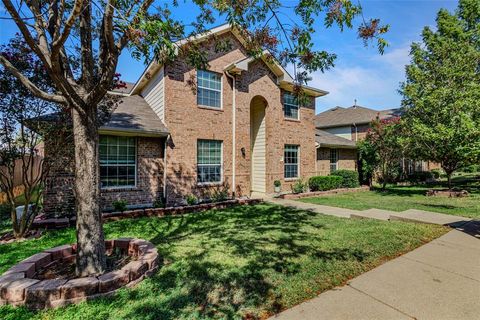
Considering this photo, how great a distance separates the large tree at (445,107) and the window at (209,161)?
10375mm

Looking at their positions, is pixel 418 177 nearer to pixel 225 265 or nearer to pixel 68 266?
pixel 225 265

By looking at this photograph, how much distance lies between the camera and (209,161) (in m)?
12.8

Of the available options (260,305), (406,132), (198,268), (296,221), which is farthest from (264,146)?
(260,305)

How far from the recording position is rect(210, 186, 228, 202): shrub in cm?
1228

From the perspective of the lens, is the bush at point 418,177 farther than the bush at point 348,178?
Yes

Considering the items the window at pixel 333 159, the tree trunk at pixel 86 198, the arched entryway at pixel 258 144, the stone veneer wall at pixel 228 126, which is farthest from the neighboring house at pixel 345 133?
the tree trunk at pixel 86 198

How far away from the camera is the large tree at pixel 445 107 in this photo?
39.8 feet

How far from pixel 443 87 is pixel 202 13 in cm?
1376

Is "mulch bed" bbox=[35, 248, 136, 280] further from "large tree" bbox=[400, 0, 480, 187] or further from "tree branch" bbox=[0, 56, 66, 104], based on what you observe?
"large tree" bbox=[400, 0, 480, 187]

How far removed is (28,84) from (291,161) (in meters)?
14.0

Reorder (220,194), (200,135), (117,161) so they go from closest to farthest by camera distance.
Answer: (117,161) → (200,135) → (220,194)

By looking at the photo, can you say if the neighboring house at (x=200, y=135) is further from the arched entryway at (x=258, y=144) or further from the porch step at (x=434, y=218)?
the porch step at (x=434, y=218)

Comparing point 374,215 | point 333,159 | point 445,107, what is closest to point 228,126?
point 374,215

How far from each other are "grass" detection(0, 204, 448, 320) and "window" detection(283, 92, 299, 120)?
8706 millimetres
